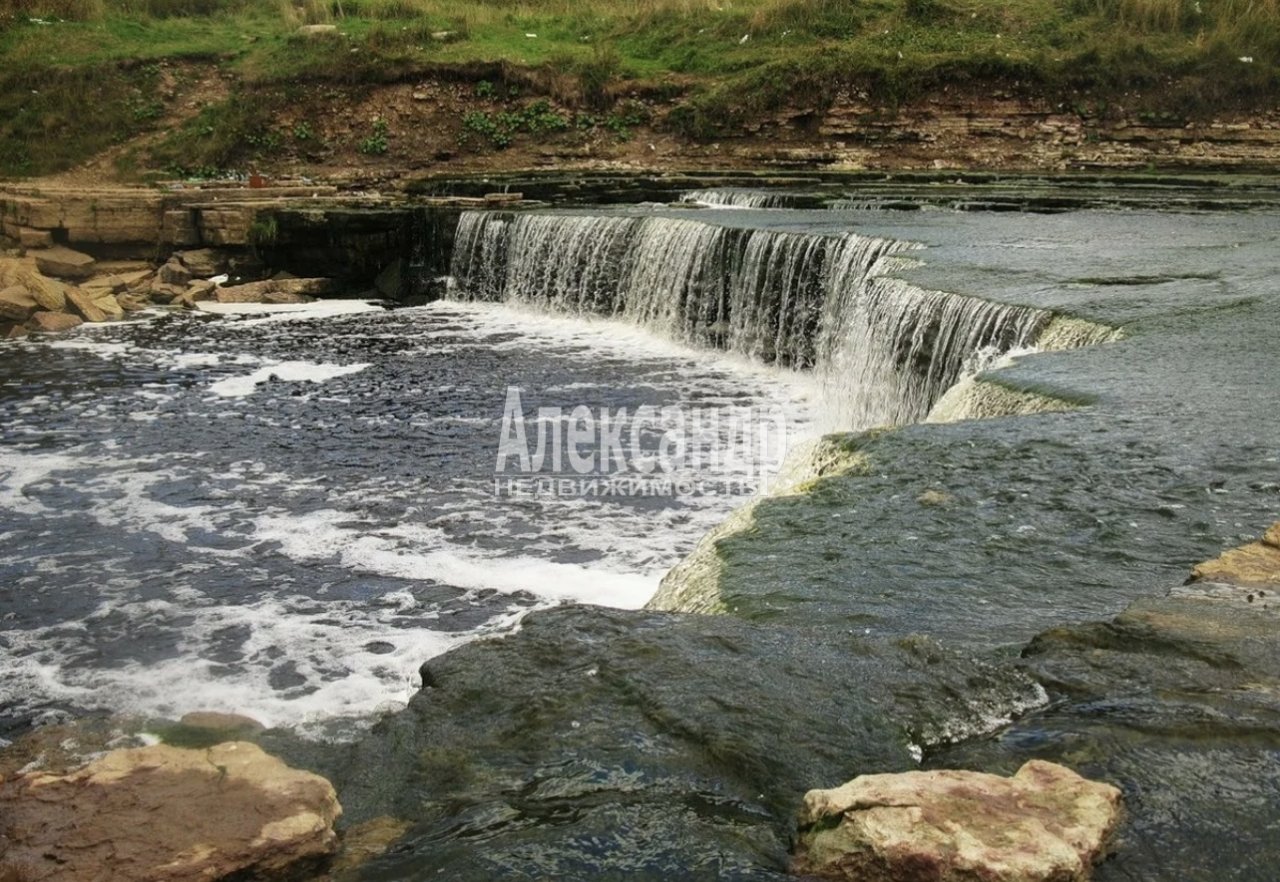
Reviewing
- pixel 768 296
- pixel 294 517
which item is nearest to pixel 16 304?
pixel 294 517

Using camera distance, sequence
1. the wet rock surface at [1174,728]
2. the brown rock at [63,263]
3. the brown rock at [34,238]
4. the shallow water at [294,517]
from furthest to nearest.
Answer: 1. the brown rock at [34,238]
2. the brown rock at [63,263]
3. the shallow water at [294,517]
4. the wet rock surface at [1174,728]

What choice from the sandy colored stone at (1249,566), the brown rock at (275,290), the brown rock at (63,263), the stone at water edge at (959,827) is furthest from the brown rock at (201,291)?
the stone at water edge at (959,827)

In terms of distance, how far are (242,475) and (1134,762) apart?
7996 mm

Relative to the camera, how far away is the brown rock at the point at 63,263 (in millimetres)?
19203

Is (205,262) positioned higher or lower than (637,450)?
higher

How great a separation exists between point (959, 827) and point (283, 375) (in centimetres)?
1187

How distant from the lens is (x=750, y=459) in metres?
10.5

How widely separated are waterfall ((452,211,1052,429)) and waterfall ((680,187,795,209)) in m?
2.31

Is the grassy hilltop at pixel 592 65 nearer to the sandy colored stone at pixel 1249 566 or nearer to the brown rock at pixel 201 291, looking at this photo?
the brown rock at pixel 201 291

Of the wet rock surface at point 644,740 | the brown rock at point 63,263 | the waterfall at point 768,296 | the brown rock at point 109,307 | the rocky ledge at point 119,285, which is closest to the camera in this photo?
the wet rock surface at point 644,740

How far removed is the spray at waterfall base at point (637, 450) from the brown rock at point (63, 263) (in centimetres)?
1040

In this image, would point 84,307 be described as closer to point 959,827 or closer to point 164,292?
point 164,292

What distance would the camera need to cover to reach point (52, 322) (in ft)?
55.3

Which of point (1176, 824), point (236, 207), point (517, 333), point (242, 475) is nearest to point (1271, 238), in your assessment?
point (517, 333)
